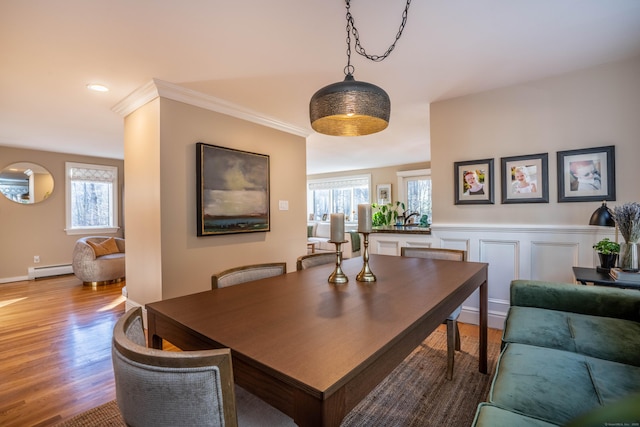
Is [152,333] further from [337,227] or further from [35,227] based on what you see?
[35,227]

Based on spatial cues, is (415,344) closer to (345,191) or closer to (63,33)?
(63,33)

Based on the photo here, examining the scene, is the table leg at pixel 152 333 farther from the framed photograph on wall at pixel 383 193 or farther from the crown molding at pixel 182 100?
the framed photograph on wall at pixel 383 193

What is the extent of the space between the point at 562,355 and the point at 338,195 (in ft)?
24.9

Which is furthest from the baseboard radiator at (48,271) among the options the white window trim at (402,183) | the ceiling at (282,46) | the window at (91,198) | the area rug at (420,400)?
the white window trim at (402,183)

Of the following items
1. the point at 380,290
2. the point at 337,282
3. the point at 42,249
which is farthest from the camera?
the point at 42,249

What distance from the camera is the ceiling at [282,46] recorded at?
1.78m

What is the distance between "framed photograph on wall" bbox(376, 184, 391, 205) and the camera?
25.2 feet

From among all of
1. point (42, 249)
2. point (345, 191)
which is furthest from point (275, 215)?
point (345, 191)

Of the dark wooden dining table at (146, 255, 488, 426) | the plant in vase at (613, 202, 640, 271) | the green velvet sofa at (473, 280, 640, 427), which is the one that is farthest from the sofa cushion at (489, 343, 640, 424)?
the plant in vase at (613, 202, 640, 271)

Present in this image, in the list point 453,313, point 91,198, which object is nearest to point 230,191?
point 453,313

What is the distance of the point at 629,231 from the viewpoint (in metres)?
2.09

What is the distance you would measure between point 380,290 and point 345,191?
7.33 meters

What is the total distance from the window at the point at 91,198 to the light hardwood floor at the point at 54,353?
1.77 meters

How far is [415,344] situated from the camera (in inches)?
42.4
